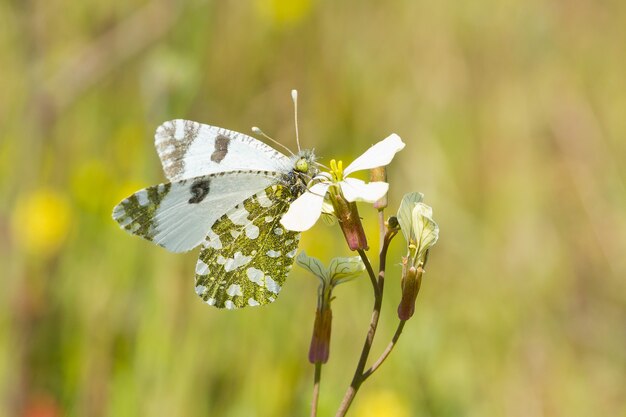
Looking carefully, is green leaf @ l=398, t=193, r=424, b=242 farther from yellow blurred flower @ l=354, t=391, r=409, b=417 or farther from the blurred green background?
yellow blurred flower @ l=354, t=391, r=409, b=417

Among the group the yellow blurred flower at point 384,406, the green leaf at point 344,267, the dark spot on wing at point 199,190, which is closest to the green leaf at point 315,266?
the green leaf at point 344,267

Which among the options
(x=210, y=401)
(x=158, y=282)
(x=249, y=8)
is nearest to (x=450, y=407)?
(x=210, y=401)

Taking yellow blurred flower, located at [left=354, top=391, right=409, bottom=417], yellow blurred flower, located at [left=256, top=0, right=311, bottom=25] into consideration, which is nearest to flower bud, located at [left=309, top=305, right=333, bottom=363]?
yellow blurred flower, located at [left=354, top=391, right=409, bottom=417]

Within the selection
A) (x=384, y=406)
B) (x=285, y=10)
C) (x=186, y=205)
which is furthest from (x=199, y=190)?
(x=285, y=10)

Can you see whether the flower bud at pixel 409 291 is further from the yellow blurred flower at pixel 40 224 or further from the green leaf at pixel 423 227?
the yellow blurred flower at pixel 40 224

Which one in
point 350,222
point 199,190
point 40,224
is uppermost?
point 40,224

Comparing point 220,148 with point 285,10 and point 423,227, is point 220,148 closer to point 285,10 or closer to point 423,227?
point 423,227
